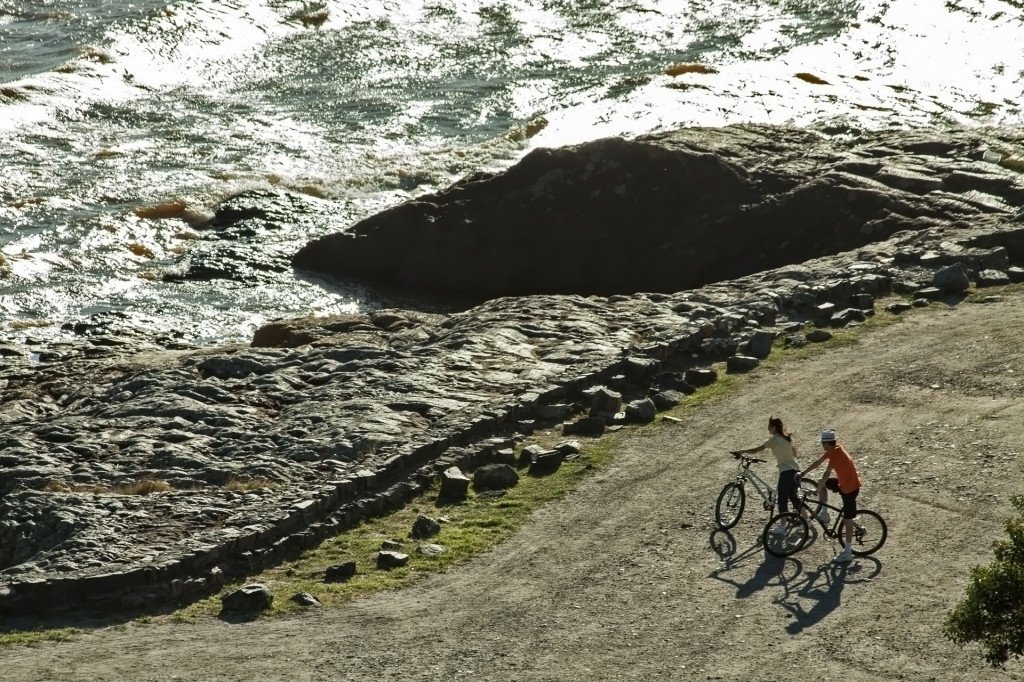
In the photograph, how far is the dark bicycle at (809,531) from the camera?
53.6 feet

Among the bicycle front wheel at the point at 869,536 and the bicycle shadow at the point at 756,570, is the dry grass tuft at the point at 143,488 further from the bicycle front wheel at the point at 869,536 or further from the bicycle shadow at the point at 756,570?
the bicycle front wheel at the point at 869,536

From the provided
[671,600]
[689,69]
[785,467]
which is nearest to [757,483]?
[785,467]

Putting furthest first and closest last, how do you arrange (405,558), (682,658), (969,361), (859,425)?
(969,361) < (859,425) < (405,558) < (682,658)

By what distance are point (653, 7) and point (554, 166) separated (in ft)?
89.3

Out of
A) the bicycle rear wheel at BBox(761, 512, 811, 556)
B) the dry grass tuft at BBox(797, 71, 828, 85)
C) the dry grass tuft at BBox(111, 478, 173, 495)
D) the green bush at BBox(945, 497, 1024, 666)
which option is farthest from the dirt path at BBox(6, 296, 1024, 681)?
the dry grass tuft at BBox(797, 71, 828, 85)

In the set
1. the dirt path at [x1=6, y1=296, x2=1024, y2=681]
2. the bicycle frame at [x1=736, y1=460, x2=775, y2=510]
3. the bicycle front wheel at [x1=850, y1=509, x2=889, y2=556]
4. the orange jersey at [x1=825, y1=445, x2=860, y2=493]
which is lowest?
the dirt path at [x1=6, y1=296, x2=1024, y2=681]

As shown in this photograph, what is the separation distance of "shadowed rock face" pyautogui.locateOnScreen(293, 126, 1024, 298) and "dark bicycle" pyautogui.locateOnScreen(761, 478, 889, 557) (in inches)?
540

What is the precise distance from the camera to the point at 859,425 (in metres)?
20.5

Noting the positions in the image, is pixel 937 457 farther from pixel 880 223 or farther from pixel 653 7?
pixel 653 7

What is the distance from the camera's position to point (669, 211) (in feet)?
105

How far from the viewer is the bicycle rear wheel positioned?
54.0ft

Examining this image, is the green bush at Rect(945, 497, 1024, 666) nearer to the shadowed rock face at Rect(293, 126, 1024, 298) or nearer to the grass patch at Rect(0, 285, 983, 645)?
the grass patch at Rect(0, 285, 983, 645)

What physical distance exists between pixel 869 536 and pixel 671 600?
2.47 m

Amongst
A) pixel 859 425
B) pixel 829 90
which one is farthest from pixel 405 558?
pixel 829 90
